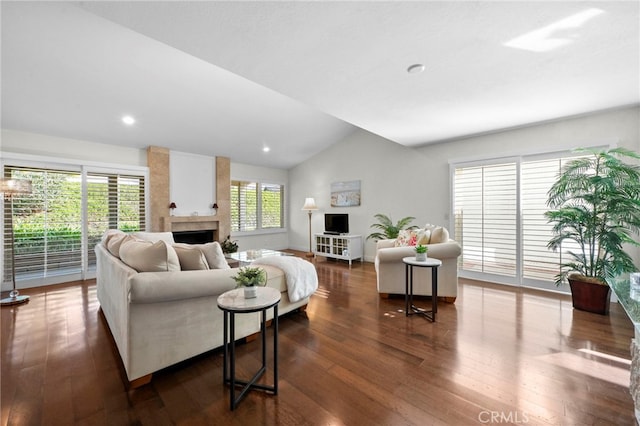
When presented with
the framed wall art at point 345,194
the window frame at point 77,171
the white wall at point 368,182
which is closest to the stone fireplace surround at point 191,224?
the window frame at point 77,171

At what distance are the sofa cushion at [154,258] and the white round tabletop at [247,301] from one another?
60 cm

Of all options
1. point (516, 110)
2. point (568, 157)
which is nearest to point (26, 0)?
point (516, 110)

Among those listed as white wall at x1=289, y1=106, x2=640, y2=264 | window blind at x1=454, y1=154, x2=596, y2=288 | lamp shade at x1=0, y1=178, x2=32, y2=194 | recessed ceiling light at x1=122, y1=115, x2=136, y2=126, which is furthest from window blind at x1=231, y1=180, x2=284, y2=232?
window blind at x1=454, y1=154, x2=596, y2=288

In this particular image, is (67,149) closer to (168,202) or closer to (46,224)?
(46,224)

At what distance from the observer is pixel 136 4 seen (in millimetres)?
1521

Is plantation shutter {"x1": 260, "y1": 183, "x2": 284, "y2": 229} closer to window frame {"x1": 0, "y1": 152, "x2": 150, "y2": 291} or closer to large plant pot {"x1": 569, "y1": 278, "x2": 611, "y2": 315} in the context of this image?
window frame {"x1": 0, "y1": 152, "x2": 150, "y2": 291}

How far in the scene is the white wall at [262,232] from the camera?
22.7 ft

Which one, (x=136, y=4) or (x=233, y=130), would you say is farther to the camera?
(x=233, y=130)

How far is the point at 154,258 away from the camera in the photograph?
1957mm

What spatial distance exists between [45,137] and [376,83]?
541 cm

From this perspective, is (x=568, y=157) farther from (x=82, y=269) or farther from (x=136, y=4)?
(x=82, y=269)

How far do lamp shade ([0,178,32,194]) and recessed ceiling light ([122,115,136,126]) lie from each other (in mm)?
1572

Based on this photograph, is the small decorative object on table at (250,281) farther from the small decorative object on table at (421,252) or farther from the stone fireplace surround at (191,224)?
the stone fireplace surround at (191,224)

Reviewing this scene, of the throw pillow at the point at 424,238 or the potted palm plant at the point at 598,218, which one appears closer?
the potted palm plant at the point at 598,218
